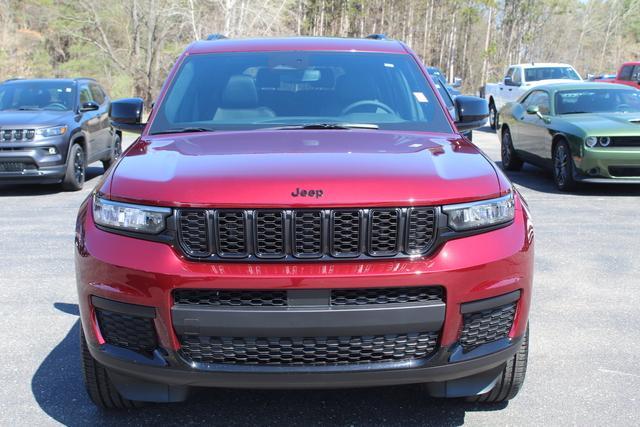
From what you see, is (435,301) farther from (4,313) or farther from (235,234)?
(4,313)

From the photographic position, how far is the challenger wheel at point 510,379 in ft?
11.3

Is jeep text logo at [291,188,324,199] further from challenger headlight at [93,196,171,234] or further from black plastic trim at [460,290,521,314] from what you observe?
black plastic trim at [460,290,521,314]

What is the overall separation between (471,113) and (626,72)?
21.6 m

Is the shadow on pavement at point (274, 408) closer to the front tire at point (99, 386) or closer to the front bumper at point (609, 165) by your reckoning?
the front tire at point (99, 386)

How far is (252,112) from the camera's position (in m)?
4.19

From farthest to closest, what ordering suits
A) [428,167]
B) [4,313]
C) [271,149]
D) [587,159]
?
[587,159], [4,313], [271,149], [428,167]

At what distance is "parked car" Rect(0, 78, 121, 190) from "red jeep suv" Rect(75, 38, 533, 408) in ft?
27.0

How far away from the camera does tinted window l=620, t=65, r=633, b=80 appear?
23641 millimetres

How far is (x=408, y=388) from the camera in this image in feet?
12.5

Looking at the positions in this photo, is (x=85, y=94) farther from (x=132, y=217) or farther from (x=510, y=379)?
(x=510, y=379)

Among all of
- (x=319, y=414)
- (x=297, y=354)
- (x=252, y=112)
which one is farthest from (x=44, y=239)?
(x=297, y=354)

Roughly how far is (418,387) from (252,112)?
5.79 ft

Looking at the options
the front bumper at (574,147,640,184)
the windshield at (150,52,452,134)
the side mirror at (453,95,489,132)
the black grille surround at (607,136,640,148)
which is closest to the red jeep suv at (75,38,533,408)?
the windshield at (150,52,452,134)

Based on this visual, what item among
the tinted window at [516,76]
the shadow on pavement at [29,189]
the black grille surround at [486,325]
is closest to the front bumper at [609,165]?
the black grille surround at [486,325]
